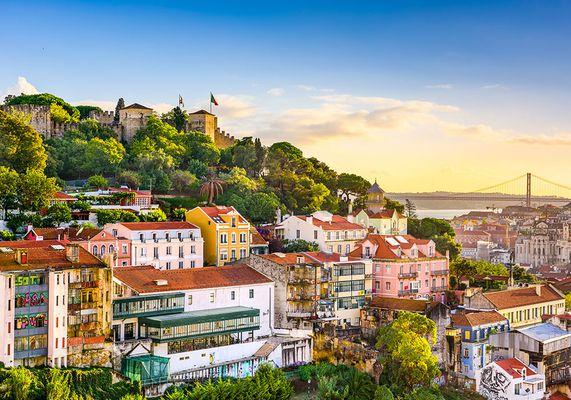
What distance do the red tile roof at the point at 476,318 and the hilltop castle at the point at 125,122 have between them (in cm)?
4226

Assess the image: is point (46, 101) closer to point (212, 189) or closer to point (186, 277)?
point (212, 189)

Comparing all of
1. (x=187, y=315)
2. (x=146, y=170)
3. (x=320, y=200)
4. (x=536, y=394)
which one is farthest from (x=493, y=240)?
(x=187, y=315)

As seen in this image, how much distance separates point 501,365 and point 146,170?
113ft

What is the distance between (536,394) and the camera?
4441 cm

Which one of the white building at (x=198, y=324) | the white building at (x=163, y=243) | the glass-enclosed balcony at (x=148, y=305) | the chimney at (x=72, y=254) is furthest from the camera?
the white building at (x=163, y=243)

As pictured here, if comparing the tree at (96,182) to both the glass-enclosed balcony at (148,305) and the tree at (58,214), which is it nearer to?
the tree at (58,214)

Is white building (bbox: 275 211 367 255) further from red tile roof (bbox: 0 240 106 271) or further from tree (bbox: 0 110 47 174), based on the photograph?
red tile roof (bbox: 0 240 106 271)

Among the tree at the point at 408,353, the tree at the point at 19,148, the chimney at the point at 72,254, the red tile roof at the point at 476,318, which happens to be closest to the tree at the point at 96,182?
the tree at the point at 19,148

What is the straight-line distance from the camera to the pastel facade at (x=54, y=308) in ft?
109

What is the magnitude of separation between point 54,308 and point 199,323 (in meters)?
7.29

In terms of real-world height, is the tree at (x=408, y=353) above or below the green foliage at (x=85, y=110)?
below

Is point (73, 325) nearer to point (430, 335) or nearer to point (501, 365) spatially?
point (430, 335)

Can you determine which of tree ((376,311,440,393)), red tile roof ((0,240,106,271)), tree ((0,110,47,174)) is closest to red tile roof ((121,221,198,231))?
red tile roof ((0,240,106,271))

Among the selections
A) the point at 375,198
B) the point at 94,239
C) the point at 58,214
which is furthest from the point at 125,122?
the point at 94,239
